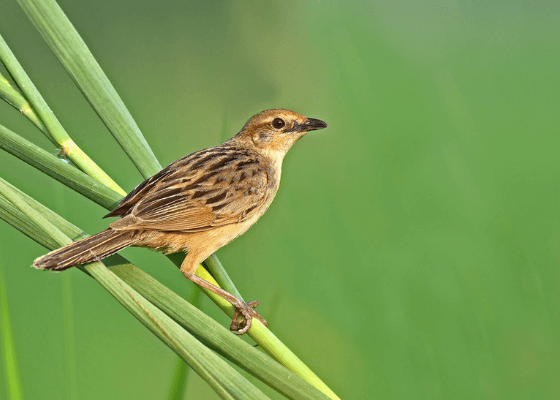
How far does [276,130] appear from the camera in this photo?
2.31 metres

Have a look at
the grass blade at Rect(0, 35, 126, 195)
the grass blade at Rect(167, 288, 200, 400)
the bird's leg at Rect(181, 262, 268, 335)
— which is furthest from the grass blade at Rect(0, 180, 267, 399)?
the grass blade at Rect(0, 35, 126, 195)

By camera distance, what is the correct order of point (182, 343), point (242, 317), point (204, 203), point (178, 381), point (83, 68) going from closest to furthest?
point (182, 343), point (178, 381), point (83, 68), point (242, 317), point (204, 203)

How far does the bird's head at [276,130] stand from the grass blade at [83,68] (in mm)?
832

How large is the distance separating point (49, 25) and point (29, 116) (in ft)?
0.94

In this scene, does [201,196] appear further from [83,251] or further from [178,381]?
[178,381]

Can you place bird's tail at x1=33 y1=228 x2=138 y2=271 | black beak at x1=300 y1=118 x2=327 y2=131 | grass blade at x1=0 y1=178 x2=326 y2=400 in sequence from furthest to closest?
1. black beak at x1=300 y1=118 x2=327 y2=131
2. bird's tail at x1=33 y1=228 x2=138 y2=271
3. grass blade at x1=0 y1=178 x2=326 y2=400

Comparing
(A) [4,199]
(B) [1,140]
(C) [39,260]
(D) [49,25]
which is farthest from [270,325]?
(D) [49,25]

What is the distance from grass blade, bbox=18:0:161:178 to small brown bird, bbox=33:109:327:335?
0.23 metres

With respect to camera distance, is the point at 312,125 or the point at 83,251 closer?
the point at 83,251

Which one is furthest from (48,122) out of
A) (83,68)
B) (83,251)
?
(83,251)

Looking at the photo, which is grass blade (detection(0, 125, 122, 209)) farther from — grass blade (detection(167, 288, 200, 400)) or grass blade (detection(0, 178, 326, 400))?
grass blade (detection(167, 288, 200, 400))

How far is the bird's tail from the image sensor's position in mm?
1267

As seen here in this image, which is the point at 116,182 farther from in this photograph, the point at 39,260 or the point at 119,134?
the point at 39,260

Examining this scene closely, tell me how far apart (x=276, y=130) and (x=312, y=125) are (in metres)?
0.18
